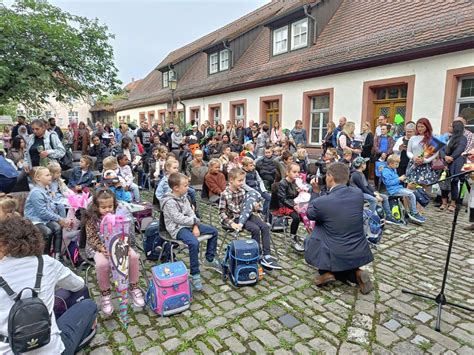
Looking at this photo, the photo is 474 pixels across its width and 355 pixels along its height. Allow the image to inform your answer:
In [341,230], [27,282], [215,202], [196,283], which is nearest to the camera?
[27,282]

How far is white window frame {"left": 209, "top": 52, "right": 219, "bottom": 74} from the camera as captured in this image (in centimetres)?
1833

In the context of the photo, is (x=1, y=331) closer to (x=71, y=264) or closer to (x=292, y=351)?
(x=292, y=351)

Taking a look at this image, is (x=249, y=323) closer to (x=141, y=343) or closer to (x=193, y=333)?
(x=193, y=333)

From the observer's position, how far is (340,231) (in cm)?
352

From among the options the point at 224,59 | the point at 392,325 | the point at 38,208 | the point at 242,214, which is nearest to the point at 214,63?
the point at 224,59

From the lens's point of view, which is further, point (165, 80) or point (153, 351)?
point (165, 80)

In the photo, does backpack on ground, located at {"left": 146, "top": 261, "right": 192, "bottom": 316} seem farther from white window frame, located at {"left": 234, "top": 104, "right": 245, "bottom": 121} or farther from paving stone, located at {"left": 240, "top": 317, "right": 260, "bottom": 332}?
white window frame, located at {"left": 234, "top": 104, "right": 245, "bottom": 121}

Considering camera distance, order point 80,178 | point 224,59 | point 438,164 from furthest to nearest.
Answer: point 224,59 < point 438,164 < point 80,178

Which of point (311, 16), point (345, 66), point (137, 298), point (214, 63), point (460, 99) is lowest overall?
point (137, 298)

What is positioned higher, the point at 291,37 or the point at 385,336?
the point at 291,37

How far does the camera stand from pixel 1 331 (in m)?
1.95

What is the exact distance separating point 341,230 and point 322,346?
3.93ft

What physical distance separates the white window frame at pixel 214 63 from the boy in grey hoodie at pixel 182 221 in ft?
51.5

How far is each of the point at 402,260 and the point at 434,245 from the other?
3.23 ft
